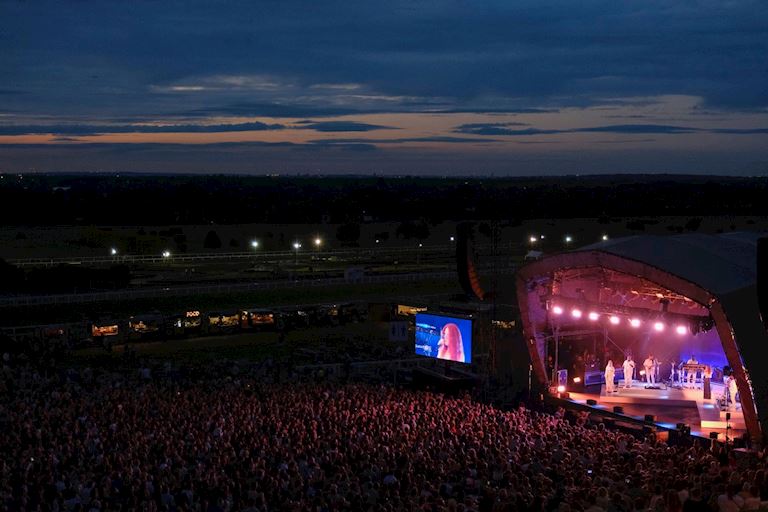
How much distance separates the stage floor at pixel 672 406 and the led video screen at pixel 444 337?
3.28m

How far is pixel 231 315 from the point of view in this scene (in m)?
38.0

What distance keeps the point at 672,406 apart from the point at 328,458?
34.3 ft

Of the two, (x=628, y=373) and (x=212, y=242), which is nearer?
(x=628, y=373)

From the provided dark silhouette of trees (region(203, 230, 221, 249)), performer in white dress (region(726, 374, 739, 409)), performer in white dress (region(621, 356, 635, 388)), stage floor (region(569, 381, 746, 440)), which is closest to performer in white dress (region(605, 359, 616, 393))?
stage floor (region(569, 381, 746, 440))

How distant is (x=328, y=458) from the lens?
16078 mm

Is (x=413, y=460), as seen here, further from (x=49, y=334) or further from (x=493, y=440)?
(x=49, y=334)

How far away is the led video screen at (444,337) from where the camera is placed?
2573cm

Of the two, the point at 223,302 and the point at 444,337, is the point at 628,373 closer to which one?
the point at 444,337

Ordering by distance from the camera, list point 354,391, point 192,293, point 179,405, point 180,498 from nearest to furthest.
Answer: point 180,498 < point 179,405 < point 354,391 < point 192,293

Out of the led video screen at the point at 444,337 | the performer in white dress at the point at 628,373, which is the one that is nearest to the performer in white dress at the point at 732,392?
the performer in white dress at the point at 628,373

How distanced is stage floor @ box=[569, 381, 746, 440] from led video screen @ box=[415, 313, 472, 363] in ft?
10.8

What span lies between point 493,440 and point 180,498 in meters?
5.89

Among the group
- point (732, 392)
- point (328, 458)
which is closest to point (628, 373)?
point (732, 392)

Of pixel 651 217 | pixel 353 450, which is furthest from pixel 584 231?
pixel 353 450
